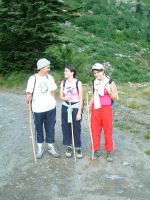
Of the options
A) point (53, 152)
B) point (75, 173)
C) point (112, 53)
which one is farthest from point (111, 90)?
point (112, 53)

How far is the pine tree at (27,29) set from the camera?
12.2 meters

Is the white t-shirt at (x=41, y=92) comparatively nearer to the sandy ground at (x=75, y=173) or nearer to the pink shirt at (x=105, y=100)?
the pink shirt at (x=105, y=100)

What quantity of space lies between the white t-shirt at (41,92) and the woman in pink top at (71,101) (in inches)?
10.3

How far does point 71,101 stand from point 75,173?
1.44 meters

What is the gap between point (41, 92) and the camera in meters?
5.15

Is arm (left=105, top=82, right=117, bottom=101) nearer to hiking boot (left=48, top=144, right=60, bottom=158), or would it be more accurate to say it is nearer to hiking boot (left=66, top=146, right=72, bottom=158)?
hiking boot (left=66, top=146, right=72, bottom=158)

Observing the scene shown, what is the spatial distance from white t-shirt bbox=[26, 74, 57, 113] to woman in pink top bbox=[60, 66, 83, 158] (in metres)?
0.26

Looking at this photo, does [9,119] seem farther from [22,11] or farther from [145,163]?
[22,11]

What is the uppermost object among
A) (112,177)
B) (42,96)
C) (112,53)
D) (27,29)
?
(27,29)

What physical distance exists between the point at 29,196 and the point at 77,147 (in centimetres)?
173

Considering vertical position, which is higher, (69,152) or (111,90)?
(111,90)

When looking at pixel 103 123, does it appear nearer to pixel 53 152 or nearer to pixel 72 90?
pixel 72 90

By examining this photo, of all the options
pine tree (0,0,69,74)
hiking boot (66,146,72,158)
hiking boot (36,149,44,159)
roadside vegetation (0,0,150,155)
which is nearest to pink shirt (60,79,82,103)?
hiking boot (66,146,72,158)

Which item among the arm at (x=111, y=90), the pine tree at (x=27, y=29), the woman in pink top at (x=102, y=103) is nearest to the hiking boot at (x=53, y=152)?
the woman in pink top at (x=102, y=103)
